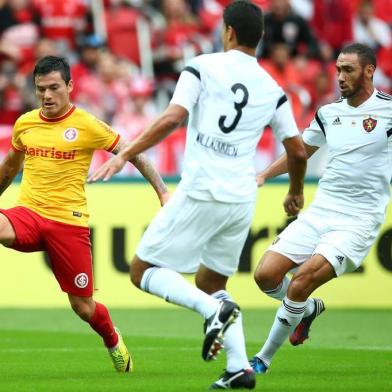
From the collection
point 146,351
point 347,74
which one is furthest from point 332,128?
point 146,351

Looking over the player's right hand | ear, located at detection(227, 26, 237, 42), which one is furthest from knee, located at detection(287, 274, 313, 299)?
ear, located at detection(227, 26, 237, 42)

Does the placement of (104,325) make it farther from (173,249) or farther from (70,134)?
(173,249)

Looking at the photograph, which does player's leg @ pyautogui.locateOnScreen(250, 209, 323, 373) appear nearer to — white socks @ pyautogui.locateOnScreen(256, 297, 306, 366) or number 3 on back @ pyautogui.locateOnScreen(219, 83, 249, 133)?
white socks @ pyautogui.locateOnScreen(256, 297, 306, 366)

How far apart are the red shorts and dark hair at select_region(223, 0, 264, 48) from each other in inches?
87.2

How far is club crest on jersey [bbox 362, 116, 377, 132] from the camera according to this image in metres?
9.59

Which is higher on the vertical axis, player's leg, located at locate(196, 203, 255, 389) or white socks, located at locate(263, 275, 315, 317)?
player's leg, located at locate(196, 203, 255, 389)

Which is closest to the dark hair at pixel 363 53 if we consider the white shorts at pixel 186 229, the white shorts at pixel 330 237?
the white shorts at pixel 330 237

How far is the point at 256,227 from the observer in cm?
1535

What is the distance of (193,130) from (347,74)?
77.4 inches

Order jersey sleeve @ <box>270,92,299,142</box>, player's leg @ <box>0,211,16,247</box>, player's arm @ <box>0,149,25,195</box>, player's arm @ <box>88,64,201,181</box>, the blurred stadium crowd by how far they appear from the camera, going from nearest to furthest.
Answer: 1. player's arm @ <box>88,64,201,181</box>
2. jersey sleeve @ <box>270,92,299,142</box>
3. player's leg @ <box>0,211,16,247</box>
4. player's arm @ <box>0,149,25,195</box>
5. the blurred stadium crowd

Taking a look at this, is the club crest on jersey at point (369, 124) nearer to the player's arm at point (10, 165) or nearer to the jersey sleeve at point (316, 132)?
the jersey sleeve at point (316, 132)

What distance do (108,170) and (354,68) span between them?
279cm

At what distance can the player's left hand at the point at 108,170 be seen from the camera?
24.4ft

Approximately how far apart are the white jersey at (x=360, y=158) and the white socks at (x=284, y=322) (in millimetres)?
855
